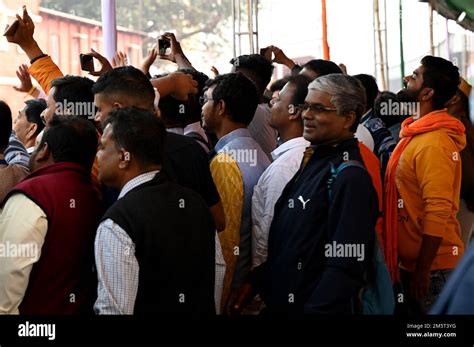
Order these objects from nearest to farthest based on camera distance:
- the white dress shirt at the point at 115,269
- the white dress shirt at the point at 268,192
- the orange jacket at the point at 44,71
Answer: the white dress shirt at the point at 115,269 → the white dress shirt at the point at 268,192 → the orange jacket at the point at 44,71

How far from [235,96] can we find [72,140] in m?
0.89

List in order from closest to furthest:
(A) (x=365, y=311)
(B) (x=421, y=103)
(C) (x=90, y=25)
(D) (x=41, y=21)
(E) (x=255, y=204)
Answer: (A) (x=365, y=311) → (E) (x=255, y=204) → (B) (x=421, y=103) → (D) (x=41, y=21) → (C) (x=90, y=25)

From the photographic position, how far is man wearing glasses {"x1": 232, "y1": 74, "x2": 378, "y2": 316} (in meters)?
2.38

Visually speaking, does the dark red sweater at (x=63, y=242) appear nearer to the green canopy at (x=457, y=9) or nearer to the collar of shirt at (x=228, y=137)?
the collar of shirt at (x=228, y=137)

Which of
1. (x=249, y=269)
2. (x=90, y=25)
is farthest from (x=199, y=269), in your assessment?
(x=90, y=25)

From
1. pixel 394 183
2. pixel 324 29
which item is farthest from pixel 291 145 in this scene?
pixel 324 29

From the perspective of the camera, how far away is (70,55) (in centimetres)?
723

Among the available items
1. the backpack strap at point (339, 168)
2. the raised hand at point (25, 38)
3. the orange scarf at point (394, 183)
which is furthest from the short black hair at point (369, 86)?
the backpack strap at point (339, 168)

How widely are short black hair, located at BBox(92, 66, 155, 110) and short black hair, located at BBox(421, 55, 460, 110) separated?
120 cm

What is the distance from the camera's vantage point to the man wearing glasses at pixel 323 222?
7.80 ft

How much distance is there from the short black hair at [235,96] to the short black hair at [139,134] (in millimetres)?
920

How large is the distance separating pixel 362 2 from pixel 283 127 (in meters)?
5.16

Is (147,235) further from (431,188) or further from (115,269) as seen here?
(431,188)

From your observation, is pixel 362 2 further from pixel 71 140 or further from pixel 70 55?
pixel 71 140
